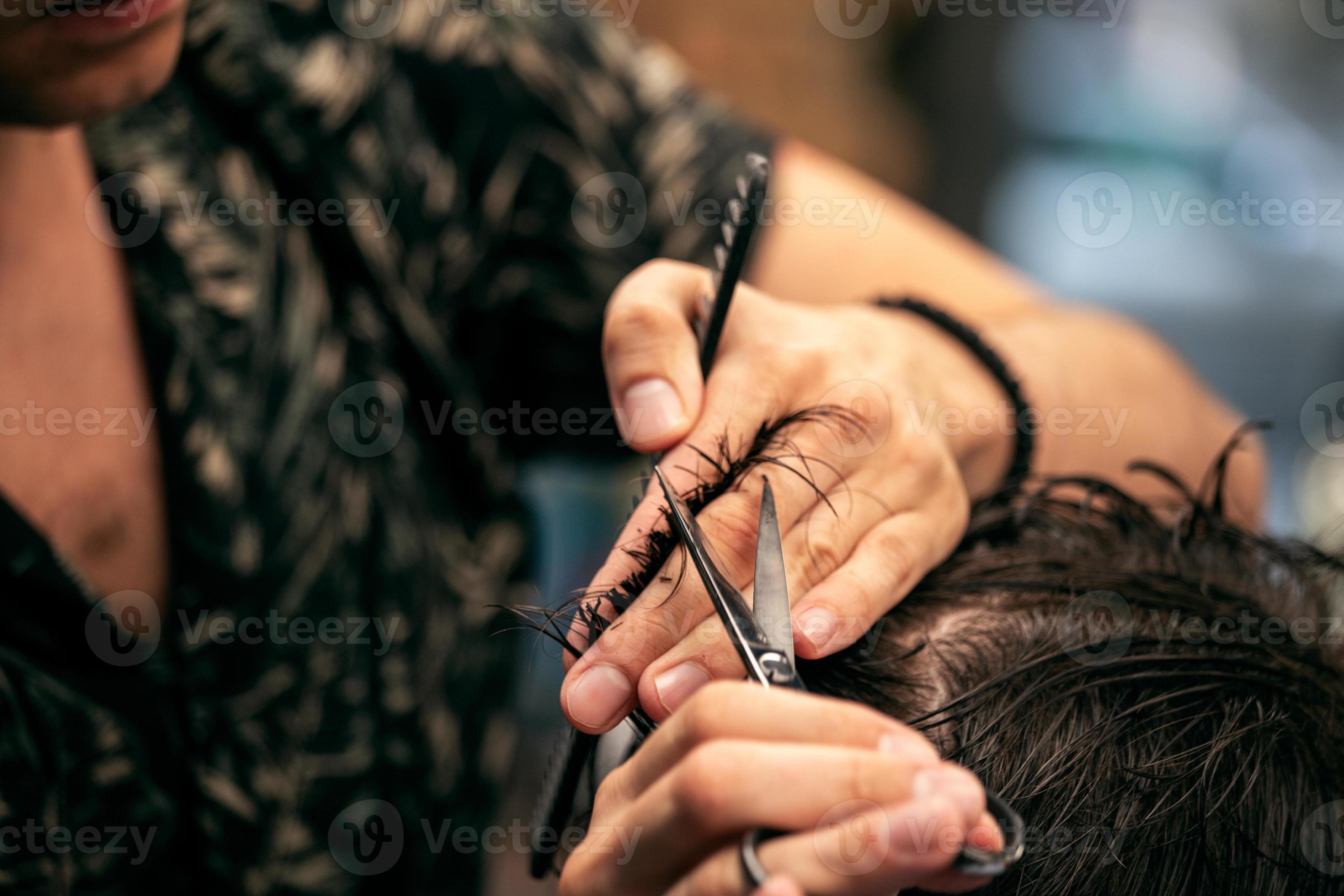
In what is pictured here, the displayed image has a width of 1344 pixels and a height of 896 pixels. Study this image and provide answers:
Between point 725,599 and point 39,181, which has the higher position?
point 725,599

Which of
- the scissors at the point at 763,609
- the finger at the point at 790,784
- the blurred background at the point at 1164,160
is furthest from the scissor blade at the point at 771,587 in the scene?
the blurred background at the point at 1164,160

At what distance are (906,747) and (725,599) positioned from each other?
0.12 meters

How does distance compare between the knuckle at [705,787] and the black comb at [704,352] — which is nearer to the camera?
the knuckle at [705,787]

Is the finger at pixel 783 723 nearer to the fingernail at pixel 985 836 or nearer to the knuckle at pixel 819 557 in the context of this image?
the fingernail at pixel 985 836

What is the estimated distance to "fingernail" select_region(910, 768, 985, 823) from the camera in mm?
425

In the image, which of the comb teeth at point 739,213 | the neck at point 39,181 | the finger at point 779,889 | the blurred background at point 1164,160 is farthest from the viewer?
the blurred background at point 1164,160

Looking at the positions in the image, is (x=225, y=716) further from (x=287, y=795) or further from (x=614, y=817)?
(x=614, y=817)

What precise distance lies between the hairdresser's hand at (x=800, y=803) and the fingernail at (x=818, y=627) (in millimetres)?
117

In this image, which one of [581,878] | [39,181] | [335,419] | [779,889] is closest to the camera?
[779,889]

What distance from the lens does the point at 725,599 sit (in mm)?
530

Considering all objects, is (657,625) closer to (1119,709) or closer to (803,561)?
(803,561)

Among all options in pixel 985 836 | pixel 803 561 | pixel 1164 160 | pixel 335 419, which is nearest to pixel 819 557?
pixel 803 561

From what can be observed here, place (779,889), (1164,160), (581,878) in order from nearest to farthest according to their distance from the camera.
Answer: (779,889)
(581,878)
(1164,160)

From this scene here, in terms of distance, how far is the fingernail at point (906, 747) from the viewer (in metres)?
0.45
